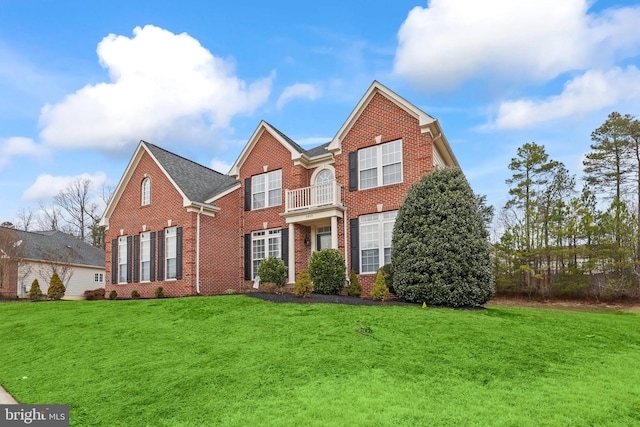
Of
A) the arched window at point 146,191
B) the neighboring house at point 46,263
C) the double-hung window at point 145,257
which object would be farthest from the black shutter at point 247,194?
the neighboring house at point 46,263

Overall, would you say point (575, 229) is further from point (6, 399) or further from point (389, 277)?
point (6, 399)

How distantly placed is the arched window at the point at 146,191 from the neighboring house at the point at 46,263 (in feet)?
34.4

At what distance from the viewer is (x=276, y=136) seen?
19.8 metres

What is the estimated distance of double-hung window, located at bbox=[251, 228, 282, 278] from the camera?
63.7ft

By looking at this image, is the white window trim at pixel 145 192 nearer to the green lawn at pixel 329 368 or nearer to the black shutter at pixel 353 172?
the black shutter at pixel 353 172

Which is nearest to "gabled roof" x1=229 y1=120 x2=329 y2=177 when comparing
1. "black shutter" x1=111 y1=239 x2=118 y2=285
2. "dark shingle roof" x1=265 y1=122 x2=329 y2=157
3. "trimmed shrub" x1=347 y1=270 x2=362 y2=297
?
"dark shingle roof" x1=265 y1=122 x2=329 y2=157

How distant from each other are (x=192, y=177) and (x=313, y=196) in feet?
22.5

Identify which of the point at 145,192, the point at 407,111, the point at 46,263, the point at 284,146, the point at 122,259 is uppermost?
the point at 407,111

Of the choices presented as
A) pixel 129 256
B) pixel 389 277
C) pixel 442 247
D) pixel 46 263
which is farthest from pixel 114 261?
pixel 442 247

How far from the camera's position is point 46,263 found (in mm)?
32812

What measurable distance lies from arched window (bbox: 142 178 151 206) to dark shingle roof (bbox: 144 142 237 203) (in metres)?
1.36

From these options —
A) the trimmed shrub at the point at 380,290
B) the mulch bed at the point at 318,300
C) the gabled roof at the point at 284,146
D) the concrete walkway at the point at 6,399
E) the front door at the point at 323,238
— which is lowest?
the concrete walkway at the point at 6,399

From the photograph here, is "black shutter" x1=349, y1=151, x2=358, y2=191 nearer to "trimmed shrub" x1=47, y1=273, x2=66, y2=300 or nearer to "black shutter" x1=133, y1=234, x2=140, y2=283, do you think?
"black shutter" x1=133, y1=234, x2=140, y2=283

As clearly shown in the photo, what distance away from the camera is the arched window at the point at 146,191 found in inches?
822
